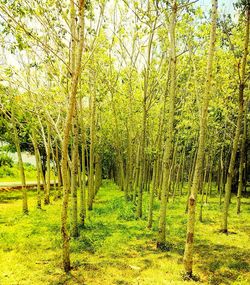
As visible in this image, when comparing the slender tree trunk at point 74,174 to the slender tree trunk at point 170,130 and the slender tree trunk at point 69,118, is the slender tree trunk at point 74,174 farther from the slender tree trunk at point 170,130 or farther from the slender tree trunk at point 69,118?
the slender tree trunk at point 170,130

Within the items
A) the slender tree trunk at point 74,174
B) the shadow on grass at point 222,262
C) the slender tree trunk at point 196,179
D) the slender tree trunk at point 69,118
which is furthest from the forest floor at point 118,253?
the slender tree trunk at point 69,118

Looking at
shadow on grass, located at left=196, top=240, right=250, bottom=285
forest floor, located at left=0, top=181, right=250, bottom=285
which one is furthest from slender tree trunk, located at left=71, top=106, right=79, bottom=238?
shadow on grass, located at left=196, top=240, right=250, bottom=285

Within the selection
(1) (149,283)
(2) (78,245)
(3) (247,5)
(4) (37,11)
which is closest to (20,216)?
(2) (78,245)

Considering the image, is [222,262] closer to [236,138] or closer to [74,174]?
[236,138]

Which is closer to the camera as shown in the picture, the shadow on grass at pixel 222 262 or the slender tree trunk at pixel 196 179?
the slender tree trunk at pixel 196 179

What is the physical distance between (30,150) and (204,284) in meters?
35.3

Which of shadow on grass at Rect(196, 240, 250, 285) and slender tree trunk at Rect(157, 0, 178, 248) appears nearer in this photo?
shadow on grass at Rect(196, 240, 250, 285)

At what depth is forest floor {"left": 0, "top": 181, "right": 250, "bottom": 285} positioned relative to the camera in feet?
27.5

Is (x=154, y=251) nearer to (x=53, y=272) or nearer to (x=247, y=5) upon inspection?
(x=53, y=272)

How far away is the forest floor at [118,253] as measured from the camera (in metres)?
8.38

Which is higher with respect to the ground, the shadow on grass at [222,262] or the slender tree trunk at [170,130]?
the slender tree trunk at [170,130]

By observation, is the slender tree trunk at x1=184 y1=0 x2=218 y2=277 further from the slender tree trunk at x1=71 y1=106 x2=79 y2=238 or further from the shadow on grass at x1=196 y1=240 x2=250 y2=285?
the slender tree trunk at x1=71 y1=106 x2=79 y2=238

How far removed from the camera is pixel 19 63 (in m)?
18.5

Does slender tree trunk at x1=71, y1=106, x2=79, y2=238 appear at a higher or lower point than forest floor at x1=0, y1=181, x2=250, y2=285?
higher
